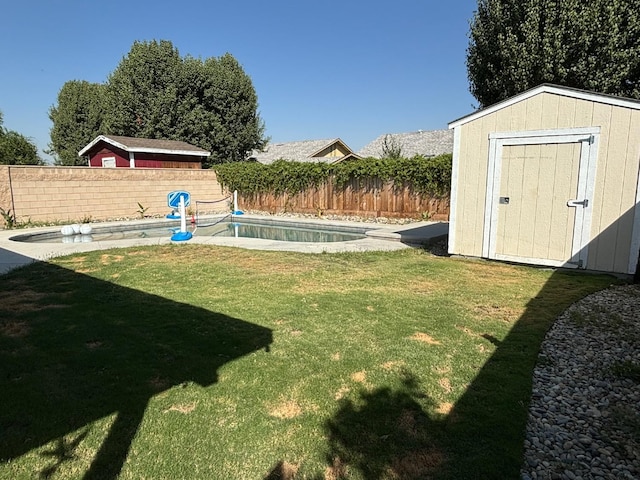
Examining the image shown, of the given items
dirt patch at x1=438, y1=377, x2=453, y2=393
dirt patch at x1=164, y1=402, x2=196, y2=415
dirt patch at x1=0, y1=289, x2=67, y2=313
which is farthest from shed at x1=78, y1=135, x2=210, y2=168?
dirt patch at x1=438, y1=377, x2=453, y2=393

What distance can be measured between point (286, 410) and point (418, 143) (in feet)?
88.9

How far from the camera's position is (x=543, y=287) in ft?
18.7

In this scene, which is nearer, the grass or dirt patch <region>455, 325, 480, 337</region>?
the grass

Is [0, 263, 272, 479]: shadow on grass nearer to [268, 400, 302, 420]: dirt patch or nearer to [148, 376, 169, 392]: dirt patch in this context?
[148, 376, 169, 392]: dirt patch

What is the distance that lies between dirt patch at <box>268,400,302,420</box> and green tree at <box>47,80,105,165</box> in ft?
117

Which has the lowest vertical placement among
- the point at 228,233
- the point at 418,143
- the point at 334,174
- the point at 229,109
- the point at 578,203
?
the point at 228,233

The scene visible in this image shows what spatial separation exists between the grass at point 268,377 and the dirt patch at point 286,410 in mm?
12

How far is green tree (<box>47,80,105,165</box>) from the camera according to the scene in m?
32.7

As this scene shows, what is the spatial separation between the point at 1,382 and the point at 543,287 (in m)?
6.17

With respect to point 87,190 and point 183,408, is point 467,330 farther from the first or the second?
point 87,190

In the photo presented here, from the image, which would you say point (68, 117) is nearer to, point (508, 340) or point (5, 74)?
point (5, 74)

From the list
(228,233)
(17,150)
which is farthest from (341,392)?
(17,150)

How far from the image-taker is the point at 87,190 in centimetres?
1505

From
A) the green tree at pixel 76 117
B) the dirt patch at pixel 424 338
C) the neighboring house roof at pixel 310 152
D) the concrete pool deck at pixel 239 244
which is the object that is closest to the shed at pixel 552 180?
the concrete pool deck at pixel 239 244
